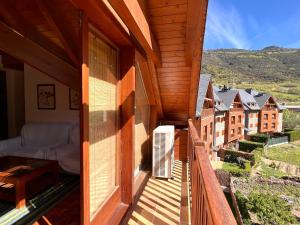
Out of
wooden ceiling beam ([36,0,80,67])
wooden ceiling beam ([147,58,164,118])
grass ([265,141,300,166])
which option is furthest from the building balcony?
wooden ceiling beam ([36,0,80,67])

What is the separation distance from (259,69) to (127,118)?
66931 mm

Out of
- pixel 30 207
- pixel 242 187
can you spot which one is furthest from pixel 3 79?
pixel 242 187

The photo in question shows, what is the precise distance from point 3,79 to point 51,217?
14.9 feet

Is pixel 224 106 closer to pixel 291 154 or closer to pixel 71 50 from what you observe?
pixel 291 154

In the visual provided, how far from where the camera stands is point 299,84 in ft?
179

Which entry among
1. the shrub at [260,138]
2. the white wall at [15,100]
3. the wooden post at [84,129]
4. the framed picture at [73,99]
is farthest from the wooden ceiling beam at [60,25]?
the shrub at [260,138]

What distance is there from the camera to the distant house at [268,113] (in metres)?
27.7

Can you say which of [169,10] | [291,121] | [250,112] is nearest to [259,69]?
[291,121]

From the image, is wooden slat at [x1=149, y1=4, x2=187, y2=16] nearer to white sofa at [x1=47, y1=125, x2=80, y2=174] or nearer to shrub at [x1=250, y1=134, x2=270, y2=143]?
white sofa at [x1=47, y1=125, x2=80, y2=174]

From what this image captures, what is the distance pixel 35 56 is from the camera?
2881 mm

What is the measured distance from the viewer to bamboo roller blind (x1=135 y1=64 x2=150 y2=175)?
13.5 ft

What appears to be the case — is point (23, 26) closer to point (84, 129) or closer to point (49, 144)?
point (84, 129)

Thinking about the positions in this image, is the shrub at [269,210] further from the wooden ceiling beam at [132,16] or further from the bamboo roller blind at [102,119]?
the wooden ceiling beam at [132,16]

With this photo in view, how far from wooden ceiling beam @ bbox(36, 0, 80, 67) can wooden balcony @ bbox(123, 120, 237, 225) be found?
1570 mm
